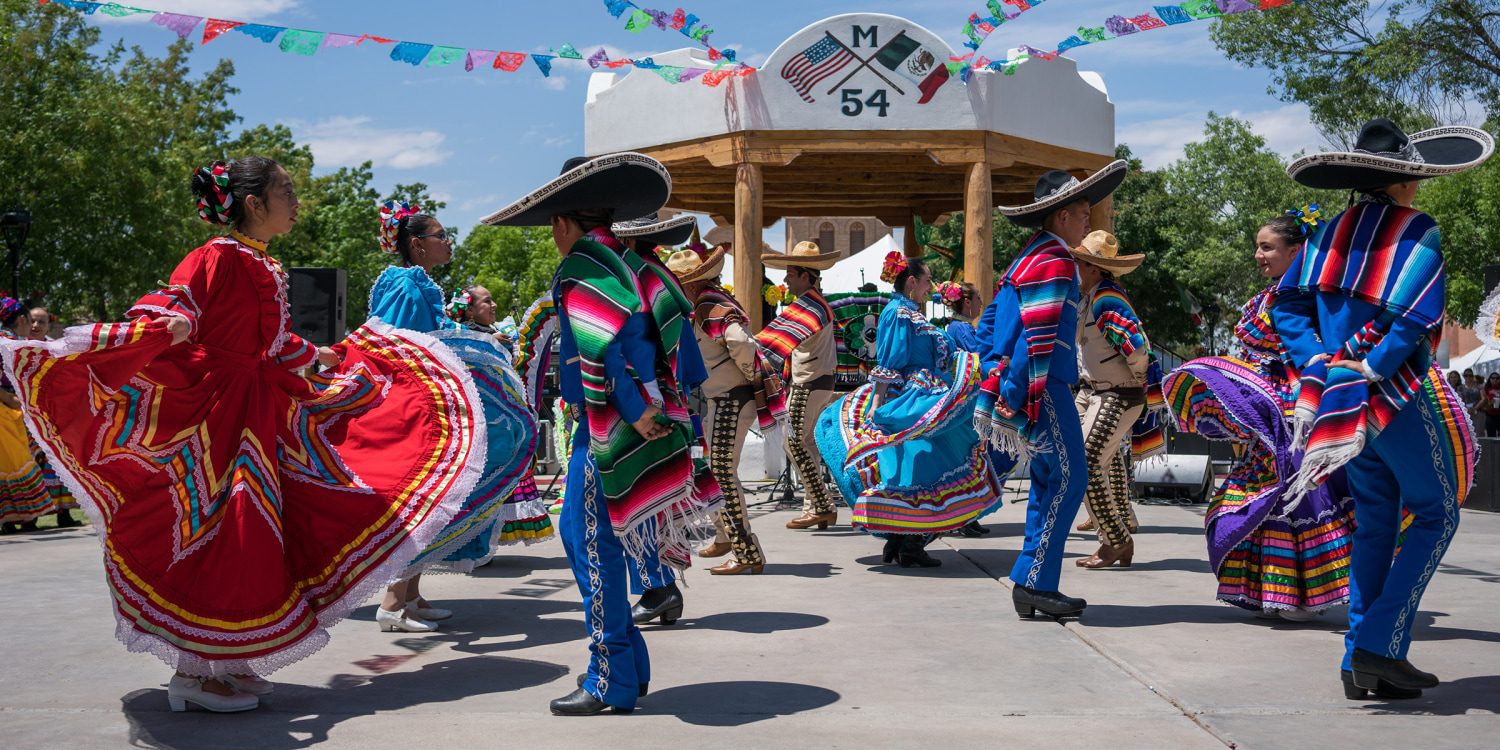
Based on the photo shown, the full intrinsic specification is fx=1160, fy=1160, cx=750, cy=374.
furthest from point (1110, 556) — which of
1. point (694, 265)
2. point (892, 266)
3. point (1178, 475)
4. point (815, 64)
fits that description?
point (815, 64)

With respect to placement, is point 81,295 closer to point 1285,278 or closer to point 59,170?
point 59,170

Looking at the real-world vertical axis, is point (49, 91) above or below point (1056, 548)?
above

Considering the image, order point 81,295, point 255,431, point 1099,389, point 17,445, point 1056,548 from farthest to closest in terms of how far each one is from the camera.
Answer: point 81,295 < point 17,445 < point 1099,389 < point 1056,548 < point 255,431

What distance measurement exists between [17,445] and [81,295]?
19076 mm

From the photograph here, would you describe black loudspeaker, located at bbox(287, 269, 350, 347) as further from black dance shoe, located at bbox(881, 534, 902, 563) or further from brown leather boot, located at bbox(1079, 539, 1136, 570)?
brown leather boot, located at bbox(1079, 539, 1136, 570)

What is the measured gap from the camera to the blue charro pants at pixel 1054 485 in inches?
212

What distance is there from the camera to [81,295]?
26.5 m

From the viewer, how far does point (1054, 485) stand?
5395 mm

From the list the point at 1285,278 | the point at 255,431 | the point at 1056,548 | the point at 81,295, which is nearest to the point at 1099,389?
the point at 1056,548

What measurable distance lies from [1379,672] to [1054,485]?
1.71 m

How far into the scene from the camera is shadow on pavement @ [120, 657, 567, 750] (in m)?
3.71

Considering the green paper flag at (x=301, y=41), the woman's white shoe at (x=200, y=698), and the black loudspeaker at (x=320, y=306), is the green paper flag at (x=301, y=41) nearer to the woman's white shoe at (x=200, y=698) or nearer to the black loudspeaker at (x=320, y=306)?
the black loudspeaker at (x=320, y=306)

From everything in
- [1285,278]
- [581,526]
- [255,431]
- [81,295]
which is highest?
[81,295]

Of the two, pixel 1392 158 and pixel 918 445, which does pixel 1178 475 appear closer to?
pixel 918 445
